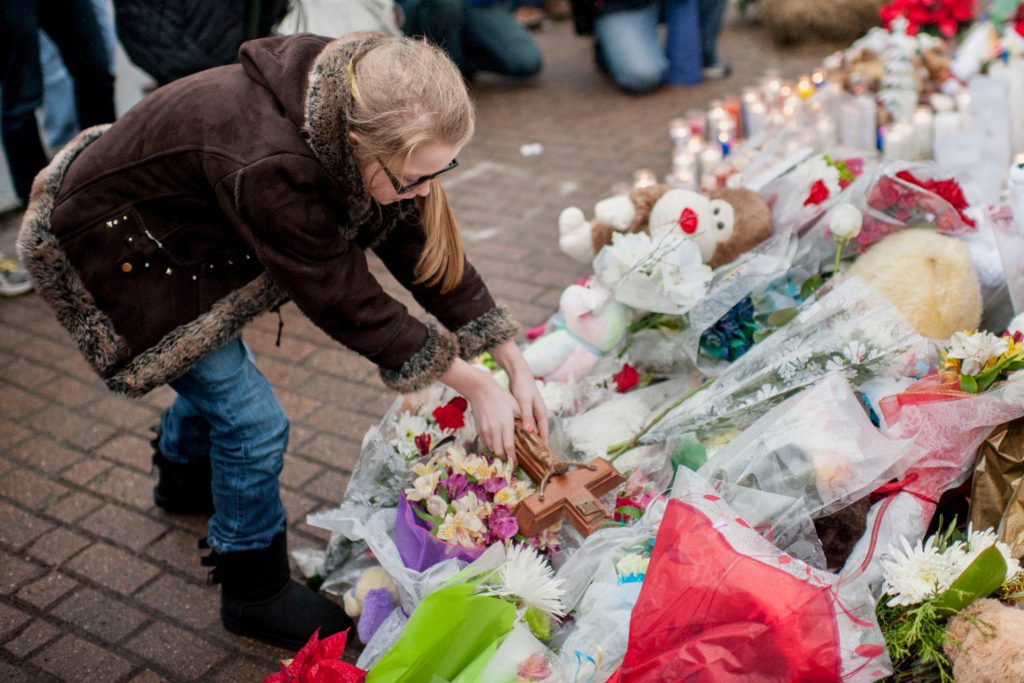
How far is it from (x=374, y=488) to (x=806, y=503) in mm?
1000

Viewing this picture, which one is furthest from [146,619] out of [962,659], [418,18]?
[418,18]

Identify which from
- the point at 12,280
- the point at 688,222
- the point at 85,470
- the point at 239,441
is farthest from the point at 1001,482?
the point at 12,280

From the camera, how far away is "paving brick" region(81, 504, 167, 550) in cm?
269

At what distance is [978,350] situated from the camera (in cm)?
198

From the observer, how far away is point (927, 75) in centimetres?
463

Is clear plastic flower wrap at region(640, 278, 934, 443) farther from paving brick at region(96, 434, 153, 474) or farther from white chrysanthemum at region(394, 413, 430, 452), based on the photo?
paving brick at region(96, 434, 153, 474)

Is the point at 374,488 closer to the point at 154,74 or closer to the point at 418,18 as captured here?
the point at 154,74

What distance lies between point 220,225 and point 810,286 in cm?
159

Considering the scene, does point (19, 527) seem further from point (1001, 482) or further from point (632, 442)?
point (1001, 482)

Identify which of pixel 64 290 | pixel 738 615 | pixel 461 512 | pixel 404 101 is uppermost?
pixel 404 101

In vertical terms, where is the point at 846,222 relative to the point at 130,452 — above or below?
above

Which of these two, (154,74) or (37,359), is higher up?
(154,74)

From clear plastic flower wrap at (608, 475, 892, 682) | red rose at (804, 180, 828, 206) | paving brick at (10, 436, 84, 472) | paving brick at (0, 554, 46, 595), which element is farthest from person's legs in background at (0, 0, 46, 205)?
clear plastic flower wrap at (608, 475, 892, 682)

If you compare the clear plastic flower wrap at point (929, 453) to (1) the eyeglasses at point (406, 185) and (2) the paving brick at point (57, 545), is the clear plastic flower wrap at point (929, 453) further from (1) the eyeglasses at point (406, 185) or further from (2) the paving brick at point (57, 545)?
(2) the paving brick at point (57, 545)
